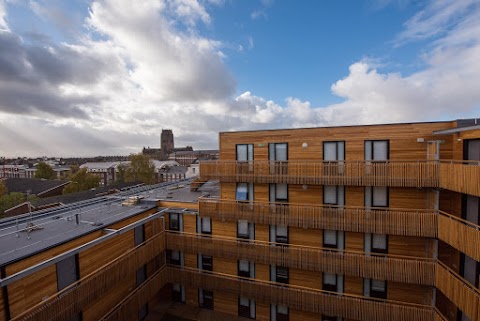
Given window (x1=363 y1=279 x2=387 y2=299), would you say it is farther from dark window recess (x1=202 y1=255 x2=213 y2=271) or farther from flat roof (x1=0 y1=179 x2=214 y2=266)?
flat roof (x1=0 y1=179 x2=214 y2=266)

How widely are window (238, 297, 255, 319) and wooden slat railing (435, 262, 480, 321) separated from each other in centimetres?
1177

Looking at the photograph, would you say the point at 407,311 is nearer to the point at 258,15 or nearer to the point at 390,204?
the point at 390,204

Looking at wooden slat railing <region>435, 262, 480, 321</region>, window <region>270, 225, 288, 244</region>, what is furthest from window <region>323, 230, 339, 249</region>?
wooden slat railing <region>435, 262, 480, 321</region>

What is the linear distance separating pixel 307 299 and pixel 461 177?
11.0 metres

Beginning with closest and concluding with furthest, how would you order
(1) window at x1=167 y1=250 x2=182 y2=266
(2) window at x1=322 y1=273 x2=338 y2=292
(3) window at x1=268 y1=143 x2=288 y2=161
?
(2) window at x1=322 y1=273 x2=338 y2=292 → (3) window at x1=268 y1=143 x2=288 y2=161 → (1) window at x1=167 y1=250 x2=182 y2=266

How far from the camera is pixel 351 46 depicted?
18219mm

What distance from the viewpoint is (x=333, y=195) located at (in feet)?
50.6

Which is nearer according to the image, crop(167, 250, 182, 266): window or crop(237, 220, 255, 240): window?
crop(237, 220, 255, 240): window

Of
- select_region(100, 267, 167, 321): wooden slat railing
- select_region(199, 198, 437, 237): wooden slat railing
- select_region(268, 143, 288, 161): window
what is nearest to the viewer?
select_region(199, 198, 437, 237): wooden slat railing

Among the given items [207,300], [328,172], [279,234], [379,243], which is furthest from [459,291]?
[207,300]

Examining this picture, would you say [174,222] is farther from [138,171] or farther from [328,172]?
[138,171]

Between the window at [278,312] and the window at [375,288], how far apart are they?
18.4 ft

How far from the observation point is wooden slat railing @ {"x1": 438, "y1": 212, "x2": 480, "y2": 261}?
32.8ft

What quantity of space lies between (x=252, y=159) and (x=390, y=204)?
345 inches
